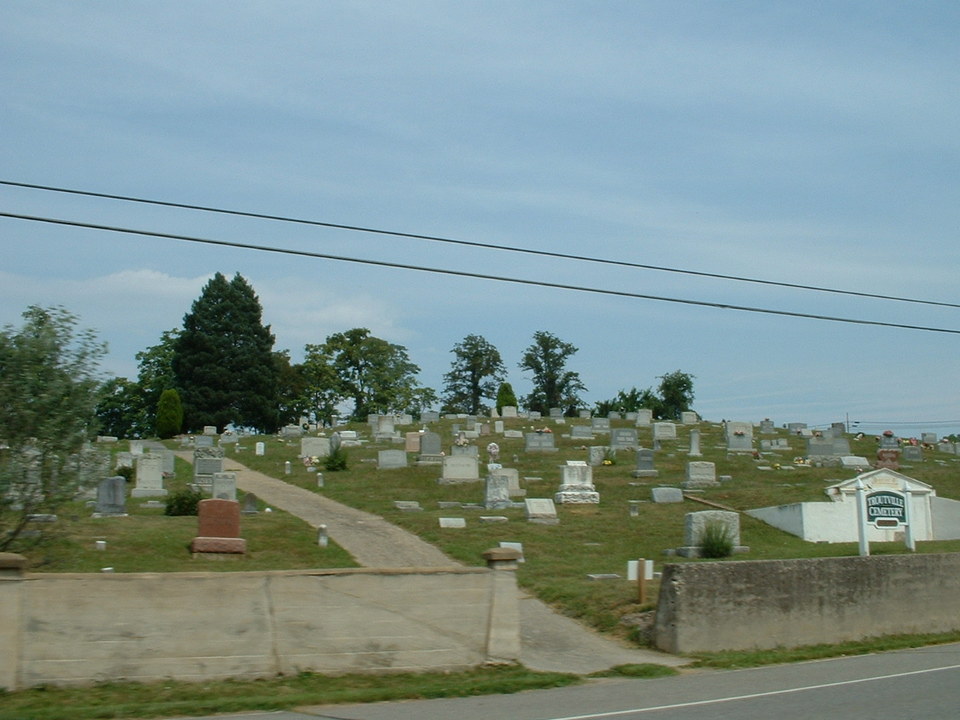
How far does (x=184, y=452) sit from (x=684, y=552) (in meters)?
32.4

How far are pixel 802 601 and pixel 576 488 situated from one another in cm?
1510

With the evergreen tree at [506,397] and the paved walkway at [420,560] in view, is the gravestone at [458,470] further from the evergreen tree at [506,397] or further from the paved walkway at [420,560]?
the evergreen tree at [506,397]

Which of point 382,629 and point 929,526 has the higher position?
point 929,526

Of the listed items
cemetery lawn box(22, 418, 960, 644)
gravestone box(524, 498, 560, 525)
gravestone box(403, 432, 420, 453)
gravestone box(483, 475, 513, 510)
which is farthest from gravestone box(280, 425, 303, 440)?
gravestone box(524, 498, 560, 525)

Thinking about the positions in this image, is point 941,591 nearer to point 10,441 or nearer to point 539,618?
point 539,618

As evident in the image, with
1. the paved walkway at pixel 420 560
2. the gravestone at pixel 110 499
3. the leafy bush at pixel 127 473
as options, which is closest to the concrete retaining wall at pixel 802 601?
the paved walkway at pixel 420 560

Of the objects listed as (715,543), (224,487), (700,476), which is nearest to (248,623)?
(715,543)

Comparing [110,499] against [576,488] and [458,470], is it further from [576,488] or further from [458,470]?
[576,488]

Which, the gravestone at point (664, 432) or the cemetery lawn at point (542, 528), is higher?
the gravestone at point (664, 432)

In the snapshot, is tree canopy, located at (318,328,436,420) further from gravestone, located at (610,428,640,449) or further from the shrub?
the shrub

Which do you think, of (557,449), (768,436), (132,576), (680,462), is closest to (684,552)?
(132,576)

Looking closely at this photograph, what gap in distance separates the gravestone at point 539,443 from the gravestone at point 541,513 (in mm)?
17909

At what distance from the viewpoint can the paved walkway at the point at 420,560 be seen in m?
14.0

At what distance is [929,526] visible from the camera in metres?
27.8
